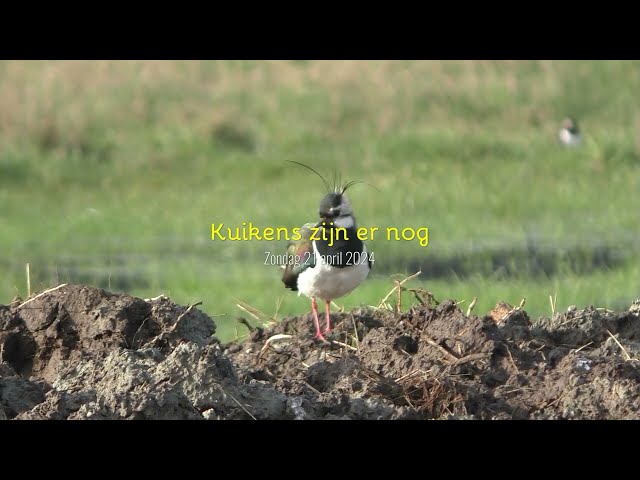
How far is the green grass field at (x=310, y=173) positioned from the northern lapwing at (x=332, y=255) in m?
2.07

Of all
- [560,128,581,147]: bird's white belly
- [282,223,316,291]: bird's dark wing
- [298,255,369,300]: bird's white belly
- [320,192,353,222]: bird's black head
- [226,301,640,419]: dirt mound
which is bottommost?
[226,301,640,419]: dirt mound

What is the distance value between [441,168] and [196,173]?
9.76ft

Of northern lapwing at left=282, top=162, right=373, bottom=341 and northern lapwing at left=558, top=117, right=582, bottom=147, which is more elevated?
northern lapwing at left=558, top=117, right=582, bottom=147

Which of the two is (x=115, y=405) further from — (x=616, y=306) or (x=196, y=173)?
(x=196, y=173)

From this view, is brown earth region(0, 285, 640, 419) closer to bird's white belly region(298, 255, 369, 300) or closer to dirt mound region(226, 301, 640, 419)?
dirt mound region(226, 301, 640, 419)

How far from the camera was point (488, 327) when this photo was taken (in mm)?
4852

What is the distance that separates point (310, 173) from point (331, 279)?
890cm

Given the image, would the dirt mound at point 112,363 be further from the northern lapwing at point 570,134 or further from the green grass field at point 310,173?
the northern lapwing at point 570,134

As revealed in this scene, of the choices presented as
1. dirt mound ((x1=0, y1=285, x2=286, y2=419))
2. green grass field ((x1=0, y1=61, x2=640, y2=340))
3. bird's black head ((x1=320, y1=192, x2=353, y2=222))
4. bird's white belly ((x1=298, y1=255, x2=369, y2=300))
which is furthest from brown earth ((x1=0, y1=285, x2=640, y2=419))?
green grass field ((x1=0, y1=61, x2=640, y2=340))

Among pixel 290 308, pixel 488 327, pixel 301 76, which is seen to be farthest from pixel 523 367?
pixel 301 76

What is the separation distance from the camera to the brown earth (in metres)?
4.05

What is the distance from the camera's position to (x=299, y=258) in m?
6.15

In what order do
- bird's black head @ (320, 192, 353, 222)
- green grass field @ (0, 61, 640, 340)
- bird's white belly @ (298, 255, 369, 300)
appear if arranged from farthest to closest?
green grass field @ (0, 61, 640, 340)
bird's white belly @ (298, 255, 369, 300)
bird's black head @ (320, 192, 353, 222)

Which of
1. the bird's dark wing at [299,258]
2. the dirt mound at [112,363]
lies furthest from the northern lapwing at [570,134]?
the dirt mound at [112,363]
